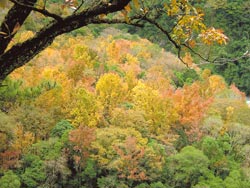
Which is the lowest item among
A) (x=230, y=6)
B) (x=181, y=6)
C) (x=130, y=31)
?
(x=130, y=31)

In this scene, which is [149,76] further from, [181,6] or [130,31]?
[181,6]

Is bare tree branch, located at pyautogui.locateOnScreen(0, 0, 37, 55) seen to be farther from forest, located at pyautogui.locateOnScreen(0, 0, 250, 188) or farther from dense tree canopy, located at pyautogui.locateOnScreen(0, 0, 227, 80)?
forest, located at pyautogui.locateOnScreen(0, 0, 250, 188)

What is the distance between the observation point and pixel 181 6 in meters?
3.19

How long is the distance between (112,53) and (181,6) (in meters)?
36.9

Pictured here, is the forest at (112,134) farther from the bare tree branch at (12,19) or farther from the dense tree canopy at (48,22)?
the bare tree branch at (12,19)

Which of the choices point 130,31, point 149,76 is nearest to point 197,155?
point 149,76

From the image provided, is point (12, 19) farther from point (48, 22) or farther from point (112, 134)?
point (112, 134)

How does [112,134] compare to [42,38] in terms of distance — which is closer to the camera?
[42,38]

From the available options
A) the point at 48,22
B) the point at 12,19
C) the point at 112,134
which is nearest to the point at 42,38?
the point at 48,22

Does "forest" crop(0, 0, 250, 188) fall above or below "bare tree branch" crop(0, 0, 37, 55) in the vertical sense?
below

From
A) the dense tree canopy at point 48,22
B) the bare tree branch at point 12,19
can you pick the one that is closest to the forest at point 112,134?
the dense tree canopy at point 48,22

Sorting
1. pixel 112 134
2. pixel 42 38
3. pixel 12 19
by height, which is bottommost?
pixel 112 134

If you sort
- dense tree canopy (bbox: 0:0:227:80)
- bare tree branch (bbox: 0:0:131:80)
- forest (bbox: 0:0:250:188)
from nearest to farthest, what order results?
1. dense tree canopy (bbox: 0:0:227:80)
2. bare tree branch (bbox: 0:0:131:80)
3. forest (bbox: 0:0:250:188)

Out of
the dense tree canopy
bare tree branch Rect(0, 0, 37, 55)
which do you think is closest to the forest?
the dense tree canopy
